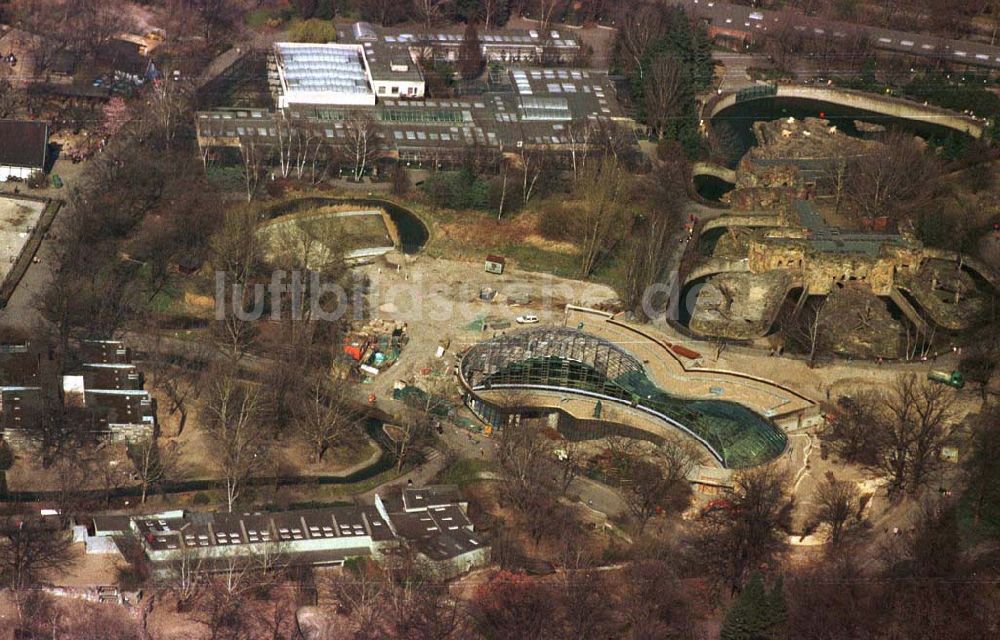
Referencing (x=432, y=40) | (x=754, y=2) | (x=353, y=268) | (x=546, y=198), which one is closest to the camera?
(x=353, y=268)

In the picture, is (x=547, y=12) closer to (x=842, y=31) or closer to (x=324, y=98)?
(x=842, y=31)

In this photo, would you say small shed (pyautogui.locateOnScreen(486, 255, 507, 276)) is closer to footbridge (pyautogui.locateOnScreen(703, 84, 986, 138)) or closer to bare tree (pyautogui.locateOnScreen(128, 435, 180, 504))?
bare tree (pyautogui.locateOnScreen(128, 435, 180, 504))

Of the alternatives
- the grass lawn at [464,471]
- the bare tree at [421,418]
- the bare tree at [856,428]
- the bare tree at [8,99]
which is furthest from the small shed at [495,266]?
the bare tree at [8,99]

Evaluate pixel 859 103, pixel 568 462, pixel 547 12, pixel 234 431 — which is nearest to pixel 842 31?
pixel 859 103

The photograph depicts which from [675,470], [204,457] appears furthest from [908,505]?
[204,457]

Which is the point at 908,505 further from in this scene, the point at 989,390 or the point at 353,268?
the point at 353,268

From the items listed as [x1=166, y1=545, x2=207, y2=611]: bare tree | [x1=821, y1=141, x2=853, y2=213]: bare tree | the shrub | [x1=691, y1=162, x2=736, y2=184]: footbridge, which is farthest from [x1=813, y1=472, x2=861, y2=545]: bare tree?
[x1=691, y1=162, x2=736, y2=184]: footbridge
